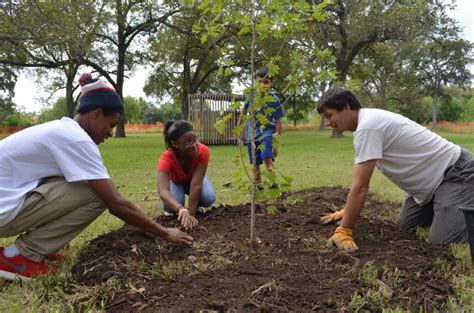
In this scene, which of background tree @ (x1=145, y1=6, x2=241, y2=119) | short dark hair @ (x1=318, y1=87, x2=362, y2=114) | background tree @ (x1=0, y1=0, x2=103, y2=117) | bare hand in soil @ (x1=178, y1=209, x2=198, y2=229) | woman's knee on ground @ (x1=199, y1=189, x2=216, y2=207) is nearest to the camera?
short dark hair @ (x1=318, y1=87, x2=362, y2=114)

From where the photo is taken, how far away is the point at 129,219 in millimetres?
2725

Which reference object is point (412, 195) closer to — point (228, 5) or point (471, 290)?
point (471, 290)

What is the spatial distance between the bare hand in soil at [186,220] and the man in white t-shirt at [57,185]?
0.63 metres

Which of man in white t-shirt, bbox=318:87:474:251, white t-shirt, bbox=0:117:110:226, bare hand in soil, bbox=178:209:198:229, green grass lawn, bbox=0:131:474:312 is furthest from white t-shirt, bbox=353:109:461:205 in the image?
white t-shirt, bbox=0:117:110:226

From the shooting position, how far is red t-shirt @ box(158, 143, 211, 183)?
159 inches

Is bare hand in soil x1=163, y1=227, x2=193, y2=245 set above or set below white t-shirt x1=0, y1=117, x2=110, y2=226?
below

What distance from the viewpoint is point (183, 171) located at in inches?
168

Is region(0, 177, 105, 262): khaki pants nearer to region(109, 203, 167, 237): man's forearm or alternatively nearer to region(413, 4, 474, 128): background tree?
region(109, 203, 167, 237): man's forearm

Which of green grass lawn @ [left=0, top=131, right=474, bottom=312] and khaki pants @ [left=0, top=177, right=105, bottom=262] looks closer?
green grass lawn @ [left=0, top=131, right=474, bottom=312]

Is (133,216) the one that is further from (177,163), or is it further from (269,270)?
(177,163)

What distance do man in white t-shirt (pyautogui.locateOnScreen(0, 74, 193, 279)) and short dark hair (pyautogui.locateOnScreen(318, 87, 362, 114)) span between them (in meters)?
1.42

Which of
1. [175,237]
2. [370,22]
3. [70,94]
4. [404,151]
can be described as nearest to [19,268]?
[175,237]

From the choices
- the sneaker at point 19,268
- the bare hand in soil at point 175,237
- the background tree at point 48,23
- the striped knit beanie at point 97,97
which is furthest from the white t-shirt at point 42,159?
the background tree at point 48,23

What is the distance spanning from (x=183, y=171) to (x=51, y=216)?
5.40ft
